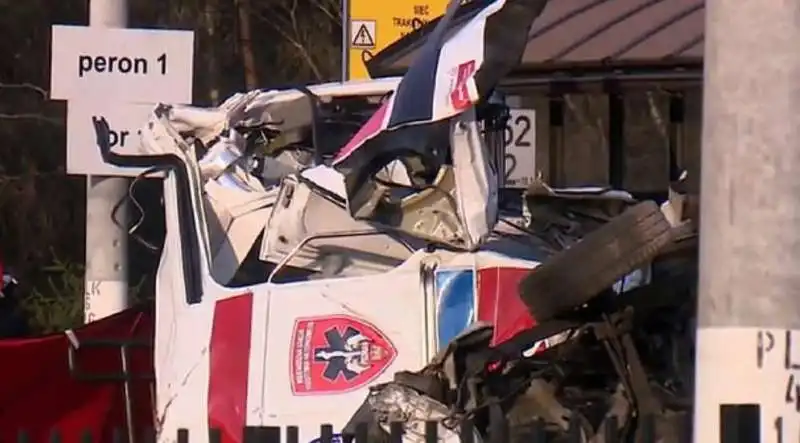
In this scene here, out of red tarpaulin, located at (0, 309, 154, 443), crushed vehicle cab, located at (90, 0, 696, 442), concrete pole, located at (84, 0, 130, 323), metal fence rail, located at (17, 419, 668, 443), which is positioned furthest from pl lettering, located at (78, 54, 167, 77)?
metal fence rail, located at (17, 419, 668, 443)

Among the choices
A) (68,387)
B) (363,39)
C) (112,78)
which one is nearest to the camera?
(68,387)

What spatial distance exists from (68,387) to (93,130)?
1.43m

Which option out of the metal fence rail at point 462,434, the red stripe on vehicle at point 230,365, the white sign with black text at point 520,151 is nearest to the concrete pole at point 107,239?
the white sign with black text at point 520,151

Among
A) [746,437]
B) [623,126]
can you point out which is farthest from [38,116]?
[746,437]

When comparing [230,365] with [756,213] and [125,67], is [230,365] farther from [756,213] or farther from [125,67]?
[756,213]

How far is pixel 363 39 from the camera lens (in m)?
11.2

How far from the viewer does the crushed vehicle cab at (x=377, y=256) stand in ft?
18.7

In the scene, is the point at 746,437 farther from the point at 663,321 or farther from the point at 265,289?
the point at 265,289

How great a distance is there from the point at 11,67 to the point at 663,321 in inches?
799

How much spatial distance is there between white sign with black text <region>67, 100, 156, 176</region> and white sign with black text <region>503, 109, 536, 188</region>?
71.6 inches

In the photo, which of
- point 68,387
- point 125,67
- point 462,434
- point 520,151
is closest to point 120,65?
point 125,67

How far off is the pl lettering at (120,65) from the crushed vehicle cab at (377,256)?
1.45m

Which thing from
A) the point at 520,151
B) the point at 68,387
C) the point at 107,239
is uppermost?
the point at 520,151

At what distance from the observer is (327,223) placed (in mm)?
7094
